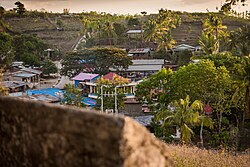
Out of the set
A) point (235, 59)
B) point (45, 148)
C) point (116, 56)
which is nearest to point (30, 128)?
point (45, 148)

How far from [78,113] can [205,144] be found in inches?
646

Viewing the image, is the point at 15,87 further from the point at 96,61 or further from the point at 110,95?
the point at 110,95

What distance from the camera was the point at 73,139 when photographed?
1.94m

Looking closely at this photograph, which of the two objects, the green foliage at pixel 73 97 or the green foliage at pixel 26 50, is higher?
the green foliage at pixel 26 50

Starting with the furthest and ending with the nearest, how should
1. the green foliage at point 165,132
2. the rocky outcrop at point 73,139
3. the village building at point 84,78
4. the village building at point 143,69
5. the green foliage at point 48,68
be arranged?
the green foliage at point 48,68 → the village building at point 143,69 → the village building at point 84,78 → the green foliage at point 165,132 → the rocky outcrop at point 73,139

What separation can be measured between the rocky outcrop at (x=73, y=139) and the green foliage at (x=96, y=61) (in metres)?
33.3

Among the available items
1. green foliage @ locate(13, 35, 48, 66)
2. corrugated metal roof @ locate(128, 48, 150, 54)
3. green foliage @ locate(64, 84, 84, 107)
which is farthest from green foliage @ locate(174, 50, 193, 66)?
green foliage @ locate(64, 84, 84, 107)

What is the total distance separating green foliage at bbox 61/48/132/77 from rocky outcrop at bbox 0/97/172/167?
33.3 metres

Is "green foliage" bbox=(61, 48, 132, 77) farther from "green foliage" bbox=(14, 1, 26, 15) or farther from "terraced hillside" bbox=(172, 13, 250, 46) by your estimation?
"green foliage" bbox=(14, 1, 26, 15)

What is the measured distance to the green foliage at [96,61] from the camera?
36.0 meters

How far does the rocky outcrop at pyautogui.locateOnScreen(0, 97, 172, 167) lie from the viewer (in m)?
1.78

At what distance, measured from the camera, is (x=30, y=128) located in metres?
2.22

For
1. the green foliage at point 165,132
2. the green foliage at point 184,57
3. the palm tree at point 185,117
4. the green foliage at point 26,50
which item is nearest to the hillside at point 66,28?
the green foliage at point 26,50

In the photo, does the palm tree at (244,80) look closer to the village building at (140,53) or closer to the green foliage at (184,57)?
the green foliage at (184,57)
